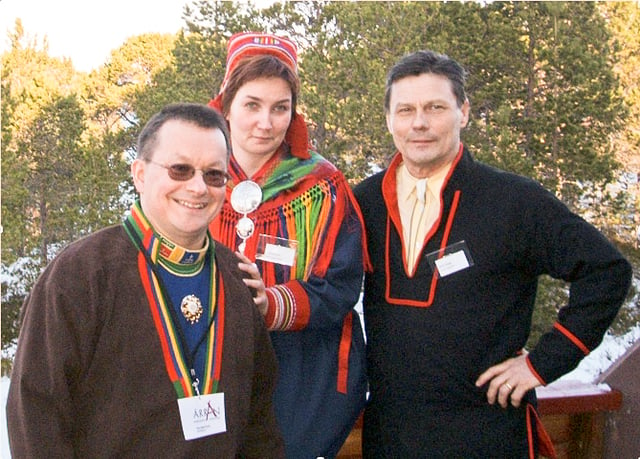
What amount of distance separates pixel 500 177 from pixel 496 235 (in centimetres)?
19

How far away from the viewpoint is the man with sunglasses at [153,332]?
140 cm

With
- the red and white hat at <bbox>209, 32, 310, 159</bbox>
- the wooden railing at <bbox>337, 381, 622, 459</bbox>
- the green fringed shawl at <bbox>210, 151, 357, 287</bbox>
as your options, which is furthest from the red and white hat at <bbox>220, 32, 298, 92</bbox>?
the wooden railing at <bbox>337, 381, 622, 459</bbox>

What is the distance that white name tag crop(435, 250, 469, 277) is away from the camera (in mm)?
2115

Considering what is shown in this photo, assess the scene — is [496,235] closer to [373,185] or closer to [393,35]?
[373,185]

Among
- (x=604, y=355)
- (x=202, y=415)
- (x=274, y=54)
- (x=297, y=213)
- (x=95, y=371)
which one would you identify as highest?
(x=274, y=54)

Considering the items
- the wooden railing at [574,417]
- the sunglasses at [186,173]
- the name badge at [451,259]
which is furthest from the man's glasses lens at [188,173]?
the wooden railing at [574,417]

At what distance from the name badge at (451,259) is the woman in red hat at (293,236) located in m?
0.21

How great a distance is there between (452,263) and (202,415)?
2.86 ft

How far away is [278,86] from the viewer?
6.71 ft

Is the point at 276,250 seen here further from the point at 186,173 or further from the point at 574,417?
the point at 574,417

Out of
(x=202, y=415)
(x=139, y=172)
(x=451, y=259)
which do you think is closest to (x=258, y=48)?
(x=139, y=172)

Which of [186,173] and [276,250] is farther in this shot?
[276,250]

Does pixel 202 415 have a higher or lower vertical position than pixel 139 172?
→ lower

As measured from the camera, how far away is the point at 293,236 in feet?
6.79
